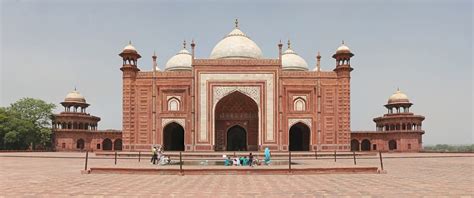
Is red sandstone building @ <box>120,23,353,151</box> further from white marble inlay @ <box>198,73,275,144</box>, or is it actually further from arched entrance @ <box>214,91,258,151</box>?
arched entrance @ <box>214,91,258,151</box>

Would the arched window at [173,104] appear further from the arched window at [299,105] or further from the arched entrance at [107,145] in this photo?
the arched entrance at [107,145]

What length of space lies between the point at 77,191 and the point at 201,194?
2.22m

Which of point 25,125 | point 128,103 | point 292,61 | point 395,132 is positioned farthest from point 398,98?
point 25,125

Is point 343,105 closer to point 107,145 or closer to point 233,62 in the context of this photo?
point 233,62

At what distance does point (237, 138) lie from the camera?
101 ft

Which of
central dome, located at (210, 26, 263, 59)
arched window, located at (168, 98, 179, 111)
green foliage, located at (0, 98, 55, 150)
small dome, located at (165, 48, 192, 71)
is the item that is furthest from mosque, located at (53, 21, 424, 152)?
green foliage, located at (0, 98, 55, 150)

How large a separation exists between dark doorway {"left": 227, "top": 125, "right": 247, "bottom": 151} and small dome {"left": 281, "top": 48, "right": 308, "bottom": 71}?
7073 mm

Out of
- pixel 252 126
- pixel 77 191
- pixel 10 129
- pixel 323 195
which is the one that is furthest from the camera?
pixel 10 129

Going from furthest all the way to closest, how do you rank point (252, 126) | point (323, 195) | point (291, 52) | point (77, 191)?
1. point (291, 52)
2. point (252, 126)
3. point (77, 191)
4. point (323, 195)

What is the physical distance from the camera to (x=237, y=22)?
1320 inches

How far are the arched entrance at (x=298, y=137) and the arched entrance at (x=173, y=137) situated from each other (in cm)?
805

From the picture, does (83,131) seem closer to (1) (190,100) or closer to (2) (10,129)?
(2) (10,129)

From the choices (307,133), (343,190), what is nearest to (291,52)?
(307,133)

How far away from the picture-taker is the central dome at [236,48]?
3044 cm
